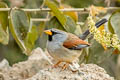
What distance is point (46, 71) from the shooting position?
11.8 ft

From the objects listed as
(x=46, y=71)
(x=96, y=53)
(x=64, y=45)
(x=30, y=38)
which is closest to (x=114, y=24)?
(x=96, y=53)

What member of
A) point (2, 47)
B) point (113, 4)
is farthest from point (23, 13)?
point (113, 4)

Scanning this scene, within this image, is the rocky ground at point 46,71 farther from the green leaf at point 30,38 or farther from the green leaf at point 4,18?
the green leaf at point 4,18

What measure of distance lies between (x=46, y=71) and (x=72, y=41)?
0.63m

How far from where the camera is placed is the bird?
396cm

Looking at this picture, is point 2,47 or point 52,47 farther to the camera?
point 2,47

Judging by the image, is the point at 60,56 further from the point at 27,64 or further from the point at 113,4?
the point at 113,4

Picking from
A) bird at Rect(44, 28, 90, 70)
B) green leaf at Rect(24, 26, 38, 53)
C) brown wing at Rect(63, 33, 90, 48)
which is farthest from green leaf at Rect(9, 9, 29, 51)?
brown wing at Rect(63, 33, 90, 48)

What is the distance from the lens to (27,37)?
4.27 meters

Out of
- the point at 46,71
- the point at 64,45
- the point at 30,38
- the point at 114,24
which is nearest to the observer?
the point at 46,71

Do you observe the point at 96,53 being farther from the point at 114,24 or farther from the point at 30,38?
the point at 30,38

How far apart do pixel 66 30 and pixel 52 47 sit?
1.48 ft

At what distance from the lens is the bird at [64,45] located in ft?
13.0

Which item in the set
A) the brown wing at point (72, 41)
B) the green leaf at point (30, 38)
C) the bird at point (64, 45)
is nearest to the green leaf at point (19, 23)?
the green leaf at point (30, 38)
